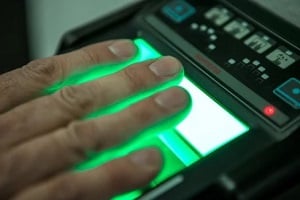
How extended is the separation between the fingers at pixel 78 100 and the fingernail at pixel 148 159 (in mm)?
81

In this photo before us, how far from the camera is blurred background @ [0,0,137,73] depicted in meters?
0.89

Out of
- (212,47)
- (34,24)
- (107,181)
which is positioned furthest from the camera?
(34,24)

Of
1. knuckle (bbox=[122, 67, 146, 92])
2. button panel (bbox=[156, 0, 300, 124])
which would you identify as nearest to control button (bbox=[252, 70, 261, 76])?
button panel (bbox=[156, 0, 300, 124])

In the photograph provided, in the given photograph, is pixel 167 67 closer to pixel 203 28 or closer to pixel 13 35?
pixel 203 28

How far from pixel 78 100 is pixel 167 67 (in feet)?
0.29

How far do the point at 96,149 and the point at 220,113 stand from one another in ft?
0.38

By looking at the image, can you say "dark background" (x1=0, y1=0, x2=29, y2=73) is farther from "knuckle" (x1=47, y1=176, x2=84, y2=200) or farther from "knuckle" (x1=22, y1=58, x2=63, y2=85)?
"knuckle" (x1=47, y1=176, x2=84, y2=200)

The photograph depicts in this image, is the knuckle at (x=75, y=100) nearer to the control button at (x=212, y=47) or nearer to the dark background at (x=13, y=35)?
the control button at (x=212, y=47)

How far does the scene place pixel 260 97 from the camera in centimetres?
48

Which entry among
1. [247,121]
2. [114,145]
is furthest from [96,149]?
[247,121]

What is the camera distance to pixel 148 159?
43 cm

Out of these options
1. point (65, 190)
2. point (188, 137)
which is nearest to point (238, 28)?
point (188, 137)

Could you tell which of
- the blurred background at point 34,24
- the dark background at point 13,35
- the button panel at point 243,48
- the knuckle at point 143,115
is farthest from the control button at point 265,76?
the dark background at point 13,35

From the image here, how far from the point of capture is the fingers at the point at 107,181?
1.41 feet
